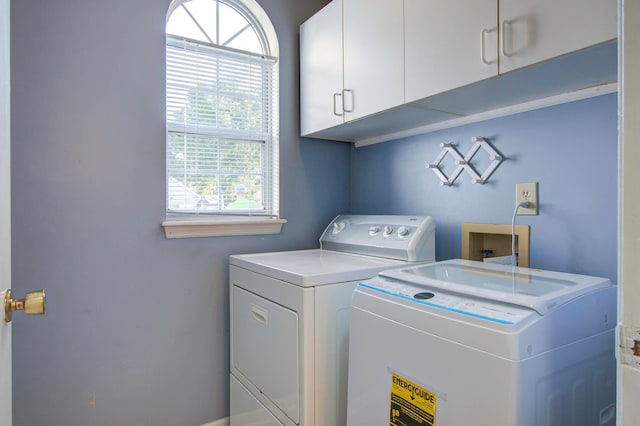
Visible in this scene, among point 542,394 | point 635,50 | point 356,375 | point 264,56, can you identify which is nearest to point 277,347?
point 356,375

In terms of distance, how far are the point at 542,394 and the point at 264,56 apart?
196cm

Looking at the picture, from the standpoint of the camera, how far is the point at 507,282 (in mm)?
1114

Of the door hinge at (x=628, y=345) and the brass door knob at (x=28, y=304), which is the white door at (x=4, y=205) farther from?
the door hinge at (x=628, y=345)

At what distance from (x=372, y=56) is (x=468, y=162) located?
24.3 inches

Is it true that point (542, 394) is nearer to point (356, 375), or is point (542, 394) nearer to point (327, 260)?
point (356, 375)

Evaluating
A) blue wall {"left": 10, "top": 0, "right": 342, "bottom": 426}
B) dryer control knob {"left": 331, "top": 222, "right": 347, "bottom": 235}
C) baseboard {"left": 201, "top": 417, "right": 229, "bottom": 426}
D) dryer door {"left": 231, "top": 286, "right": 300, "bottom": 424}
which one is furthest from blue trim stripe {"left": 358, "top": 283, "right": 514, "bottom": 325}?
baseboard {"left": 201, "top": 417, "right": 229, "bottom": 426}

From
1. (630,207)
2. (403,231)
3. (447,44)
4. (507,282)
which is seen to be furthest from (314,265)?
(630,207)

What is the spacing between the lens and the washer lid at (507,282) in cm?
91

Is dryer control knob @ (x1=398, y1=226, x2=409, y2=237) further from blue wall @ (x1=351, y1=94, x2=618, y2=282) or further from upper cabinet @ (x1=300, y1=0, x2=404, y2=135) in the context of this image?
upper cabinet @ (x1=300, y1=0, x2=404, y2=135)

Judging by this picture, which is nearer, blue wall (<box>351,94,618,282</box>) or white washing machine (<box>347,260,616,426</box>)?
white washing machine (<box>347,260,616,426</box>)

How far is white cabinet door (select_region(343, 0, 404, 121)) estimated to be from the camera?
4.95 feet

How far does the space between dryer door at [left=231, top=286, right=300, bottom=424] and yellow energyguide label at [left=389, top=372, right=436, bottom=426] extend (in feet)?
1.36

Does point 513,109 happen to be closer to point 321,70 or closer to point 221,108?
point 321,70

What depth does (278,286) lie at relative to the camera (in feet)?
4.81
